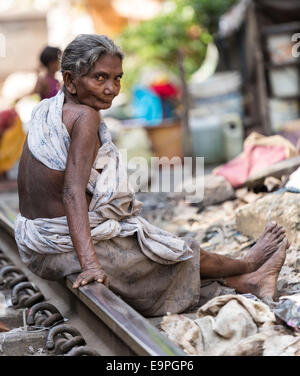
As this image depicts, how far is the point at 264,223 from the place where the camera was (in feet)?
16.7

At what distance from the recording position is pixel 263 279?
13.0 feet

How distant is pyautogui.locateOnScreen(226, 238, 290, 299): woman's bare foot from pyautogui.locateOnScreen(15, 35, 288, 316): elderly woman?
1 centimetres

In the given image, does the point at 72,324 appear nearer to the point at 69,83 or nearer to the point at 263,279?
the point at 263,279

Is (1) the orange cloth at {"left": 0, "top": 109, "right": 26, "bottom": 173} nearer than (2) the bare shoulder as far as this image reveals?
No

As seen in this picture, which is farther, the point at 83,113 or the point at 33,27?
the point at 33,27

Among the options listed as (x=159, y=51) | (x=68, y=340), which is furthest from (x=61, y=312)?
(x=159, y=51)

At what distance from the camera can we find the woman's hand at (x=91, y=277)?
11.2 ft

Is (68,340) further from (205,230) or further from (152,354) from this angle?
(205,230)

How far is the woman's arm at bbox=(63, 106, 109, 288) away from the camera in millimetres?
3443

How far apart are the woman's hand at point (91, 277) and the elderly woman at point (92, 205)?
0.20 ft

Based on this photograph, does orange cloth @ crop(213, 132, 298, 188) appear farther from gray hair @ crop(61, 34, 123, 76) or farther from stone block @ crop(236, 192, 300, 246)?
gray hair @ crop(61, 34, 123, 76)

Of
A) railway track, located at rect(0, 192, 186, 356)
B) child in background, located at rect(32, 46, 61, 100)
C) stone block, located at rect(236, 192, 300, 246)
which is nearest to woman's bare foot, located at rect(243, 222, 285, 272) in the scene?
stone block, located at rect(236, 192, 300, 246)

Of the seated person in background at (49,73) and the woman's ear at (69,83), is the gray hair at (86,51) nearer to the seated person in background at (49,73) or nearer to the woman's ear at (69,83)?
the woman's ear at (69,83)

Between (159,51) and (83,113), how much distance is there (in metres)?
12.1
